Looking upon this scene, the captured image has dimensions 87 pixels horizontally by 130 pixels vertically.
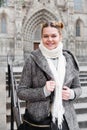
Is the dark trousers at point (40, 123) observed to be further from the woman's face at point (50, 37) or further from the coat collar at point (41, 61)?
the woman's face at point (50, 37)

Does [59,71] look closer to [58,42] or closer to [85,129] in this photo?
[58,42]

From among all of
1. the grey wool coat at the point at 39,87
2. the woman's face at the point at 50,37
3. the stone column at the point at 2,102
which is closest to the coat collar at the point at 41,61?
the grey wool coat at the point at 39,87

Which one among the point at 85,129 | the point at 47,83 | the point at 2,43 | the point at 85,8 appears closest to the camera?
the point at 47,83

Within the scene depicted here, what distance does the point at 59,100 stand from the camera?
2.98 metres

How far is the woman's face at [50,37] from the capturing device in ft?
10.2

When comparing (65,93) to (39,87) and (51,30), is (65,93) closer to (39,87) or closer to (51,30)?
(39,87)

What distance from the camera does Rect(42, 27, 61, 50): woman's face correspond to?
3.10 m

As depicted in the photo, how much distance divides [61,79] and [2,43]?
975 inches

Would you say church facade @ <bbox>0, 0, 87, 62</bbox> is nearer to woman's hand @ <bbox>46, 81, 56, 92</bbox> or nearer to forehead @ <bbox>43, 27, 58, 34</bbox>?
forehead @ <bbox>43, 27, 58, 34</bbox>

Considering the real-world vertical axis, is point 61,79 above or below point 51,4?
below

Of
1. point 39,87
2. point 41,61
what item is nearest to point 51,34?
point 41,61

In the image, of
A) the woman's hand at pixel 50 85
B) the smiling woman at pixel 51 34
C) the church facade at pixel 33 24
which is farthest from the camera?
the church facade at pixel 33 24

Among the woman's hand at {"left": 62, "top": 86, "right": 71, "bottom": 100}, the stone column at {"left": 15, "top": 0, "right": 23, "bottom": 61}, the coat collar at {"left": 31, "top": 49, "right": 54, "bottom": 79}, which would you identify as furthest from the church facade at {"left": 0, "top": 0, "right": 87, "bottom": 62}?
the woman's hand at {"left": 62, "top": 86, "right": 71, "bottom": 100}

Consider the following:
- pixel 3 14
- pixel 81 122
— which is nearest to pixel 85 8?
pixel 3 14
